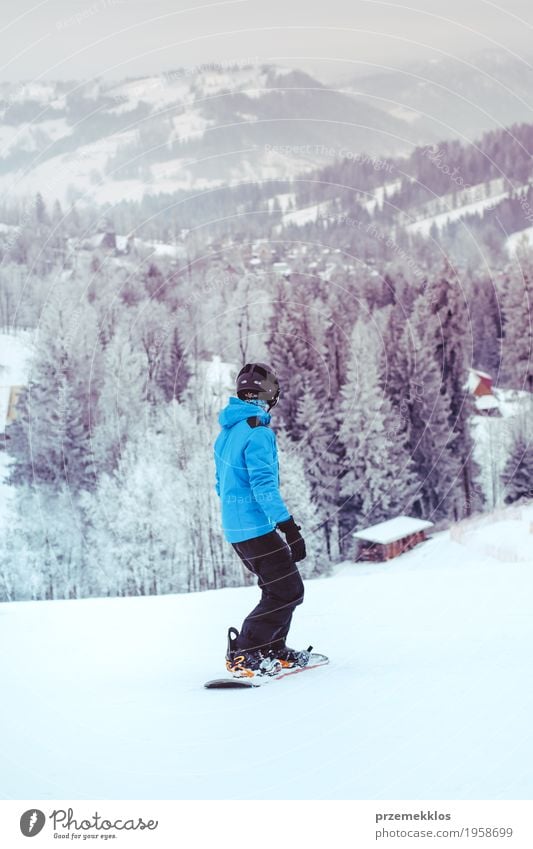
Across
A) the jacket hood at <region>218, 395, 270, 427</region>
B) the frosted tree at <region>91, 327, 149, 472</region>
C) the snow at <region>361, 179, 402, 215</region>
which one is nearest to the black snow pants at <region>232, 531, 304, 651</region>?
the jacket hood at <region>218, 395, 270, 427</region>

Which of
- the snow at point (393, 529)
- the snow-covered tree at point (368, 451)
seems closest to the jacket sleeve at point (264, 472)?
the snow at point (393, 529)

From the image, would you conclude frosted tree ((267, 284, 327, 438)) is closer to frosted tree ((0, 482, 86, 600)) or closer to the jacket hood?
frosted tree ((0, 482, 86, 600))

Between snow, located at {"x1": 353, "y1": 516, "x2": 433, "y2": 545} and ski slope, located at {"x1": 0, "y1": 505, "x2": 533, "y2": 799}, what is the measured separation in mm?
12314

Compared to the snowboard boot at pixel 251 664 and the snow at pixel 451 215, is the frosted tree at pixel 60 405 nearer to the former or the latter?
the snow at pixel 451 215

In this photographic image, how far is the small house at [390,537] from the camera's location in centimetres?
1919

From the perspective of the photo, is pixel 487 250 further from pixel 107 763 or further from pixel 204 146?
pixel 107 763

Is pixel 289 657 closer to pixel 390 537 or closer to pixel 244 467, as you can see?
pixel 244 467

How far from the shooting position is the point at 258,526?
15.6ft

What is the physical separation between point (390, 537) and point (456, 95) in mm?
11086

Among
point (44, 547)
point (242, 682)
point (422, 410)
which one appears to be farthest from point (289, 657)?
point (422, 410)

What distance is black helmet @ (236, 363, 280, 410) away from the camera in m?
4.82

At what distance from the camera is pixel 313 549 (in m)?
20.5

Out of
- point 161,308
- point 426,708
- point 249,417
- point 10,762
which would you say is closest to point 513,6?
point 161,308

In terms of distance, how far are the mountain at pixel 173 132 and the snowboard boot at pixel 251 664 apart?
14210 millimetres
